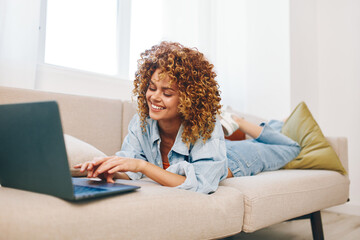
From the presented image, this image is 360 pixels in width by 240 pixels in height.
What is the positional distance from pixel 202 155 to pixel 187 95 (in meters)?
0.23

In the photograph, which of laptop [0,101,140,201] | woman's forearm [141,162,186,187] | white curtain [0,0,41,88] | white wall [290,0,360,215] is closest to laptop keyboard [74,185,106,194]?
laptop [0,101,140,201]

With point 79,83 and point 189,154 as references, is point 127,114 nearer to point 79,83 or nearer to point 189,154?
point 79,83

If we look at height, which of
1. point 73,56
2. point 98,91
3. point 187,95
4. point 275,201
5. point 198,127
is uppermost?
point 73,56

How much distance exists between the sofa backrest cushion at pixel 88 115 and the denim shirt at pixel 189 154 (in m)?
0.30

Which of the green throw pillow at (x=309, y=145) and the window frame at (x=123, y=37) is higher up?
the window frame at (x=123, y=37)

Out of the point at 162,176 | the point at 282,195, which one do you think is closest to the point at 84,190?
the point at 162,176

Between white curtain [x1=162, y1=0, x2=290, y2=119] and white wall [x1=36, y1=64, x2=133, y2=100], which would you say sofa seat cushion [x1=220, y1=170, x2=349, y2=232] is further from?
white curtain [x1=162, y1=0, x2=290, y2=119]

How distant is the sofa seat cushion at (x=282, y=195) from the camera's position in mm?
1123

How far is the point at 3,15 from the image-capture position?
1.56 m

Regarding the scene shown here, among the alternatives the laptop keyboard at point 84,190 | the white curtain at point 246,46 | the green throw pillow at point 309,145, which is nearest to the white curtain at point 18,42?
the laptop keyboard at point 84,190

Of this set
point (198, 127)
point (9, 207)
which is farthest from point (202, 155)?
point (9, 207)

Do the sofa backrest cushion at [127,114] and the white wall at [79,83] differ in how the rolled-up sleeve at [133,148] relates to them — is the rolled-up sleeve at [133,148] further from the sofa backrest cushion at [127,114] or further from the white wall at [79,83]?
the white wall at [79,83]

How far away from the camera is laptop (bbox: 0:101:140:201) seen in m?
0.61

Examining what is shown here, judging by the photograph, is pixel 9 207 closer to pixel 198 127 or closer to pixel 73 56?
pixel 198 127
